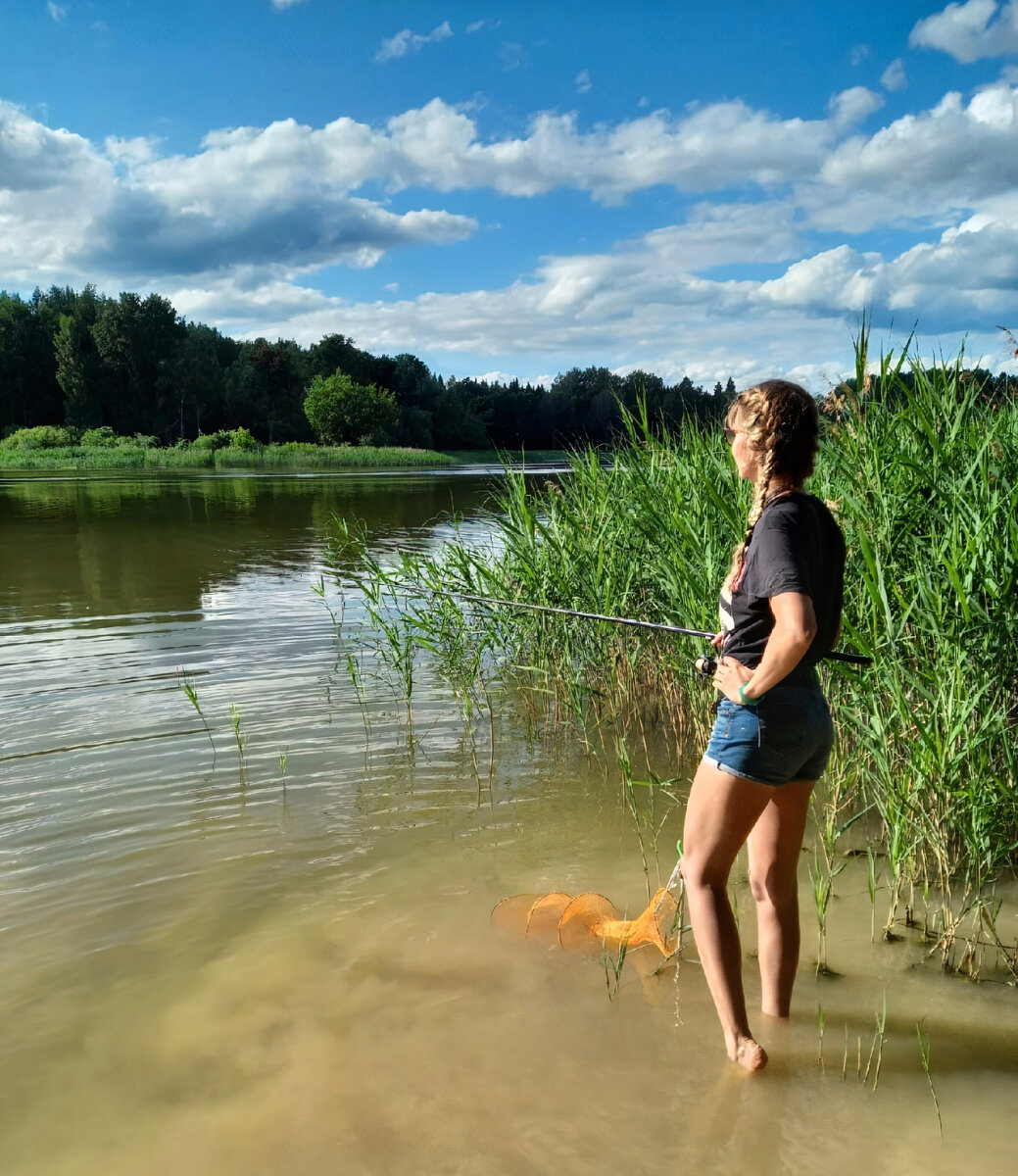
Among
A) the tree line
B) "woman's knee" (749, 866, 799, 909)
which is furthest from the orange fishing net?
the tree line

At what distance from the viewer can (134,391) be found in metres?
86.6

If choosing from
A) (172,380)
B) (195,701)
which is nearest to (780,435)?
(195,701)

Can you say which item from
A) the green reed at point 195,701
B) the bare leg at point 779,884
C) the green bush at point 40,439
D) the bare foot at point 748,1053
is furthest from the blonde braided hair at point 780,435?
the green bush at point 40,439

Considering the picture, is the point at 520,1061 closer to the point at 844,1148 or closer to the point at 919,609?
the point at 844,1148

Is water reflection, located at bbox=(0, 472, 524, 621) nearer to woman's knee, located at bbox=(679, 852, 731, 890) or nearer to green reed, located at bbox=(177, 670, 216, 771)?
green reed, located at bbox=(177, 670, 216, 771)

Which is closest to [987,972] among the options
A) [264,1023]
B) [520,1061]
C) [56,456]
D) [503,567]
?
[520,1061]

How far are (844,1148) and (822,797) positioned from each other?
285 cm

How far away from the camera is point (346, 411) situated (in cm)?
7169

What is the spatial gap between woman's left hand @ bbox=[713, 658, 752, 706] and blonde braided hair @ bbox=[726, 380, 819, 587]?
0.25 metres

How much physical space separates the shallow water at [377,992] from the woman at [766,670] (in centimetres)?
49

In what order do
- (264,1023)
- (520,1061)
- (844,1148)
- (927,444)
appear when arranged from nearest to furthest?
(844,1148)
(520,1061)
(264,1023)
(927,444)

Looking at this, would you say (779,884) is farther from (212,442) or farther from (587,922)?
(212,442)

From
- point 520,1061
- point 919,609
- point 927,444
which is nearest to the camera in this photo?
point 520,1061

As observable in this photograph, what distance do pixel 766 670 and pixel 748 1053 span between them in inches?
54.2
